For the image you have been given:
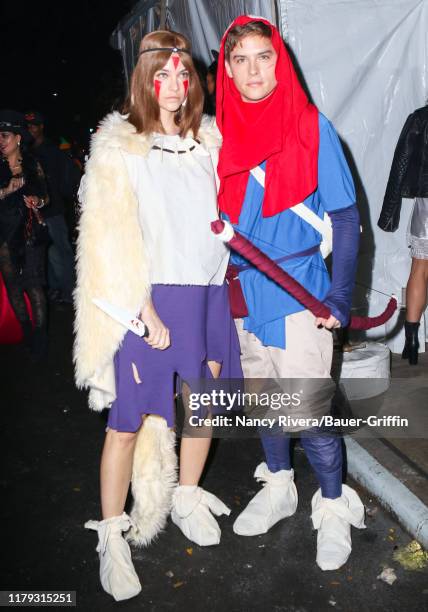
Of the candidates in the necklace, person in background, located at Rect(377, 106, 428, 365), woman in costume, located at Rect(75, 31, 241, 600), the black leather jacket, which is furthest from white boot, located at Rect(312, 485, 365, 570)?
the necklace

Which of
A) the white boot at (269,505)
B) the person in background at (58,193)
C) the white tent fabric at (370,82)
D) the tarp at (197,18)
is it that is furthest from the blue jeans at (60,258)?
the white boot at (269,505)

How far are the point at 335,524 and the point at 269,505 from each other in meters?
0.37

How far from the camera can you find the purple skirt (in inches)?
99.7

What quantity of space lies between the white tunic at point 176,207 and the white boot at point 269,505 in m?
1.18

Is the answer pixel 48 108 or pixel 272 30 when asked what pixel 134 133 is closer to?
pixel 272 30

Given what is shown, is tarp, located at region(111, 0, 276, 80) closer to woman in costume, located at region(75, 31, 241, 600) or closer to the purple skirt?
woman in costume, located at region(75, 31, 241, 600)

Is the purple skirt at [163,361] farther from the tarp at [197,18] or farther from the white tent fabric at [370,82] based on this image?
the white tent fabric at [370,82]

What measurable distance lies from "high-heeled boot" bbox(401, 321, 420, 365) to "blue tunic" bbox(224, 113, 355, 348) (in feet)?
7.23

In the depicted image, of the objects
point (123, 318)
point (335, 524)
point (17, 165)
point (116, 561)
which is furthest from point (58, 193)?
point (335, 524)

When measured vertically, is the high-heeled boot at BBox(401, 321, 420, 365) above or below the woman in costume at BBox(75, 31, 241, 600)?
below

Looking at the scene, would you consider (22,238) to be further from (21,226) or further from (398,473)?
(398,473)

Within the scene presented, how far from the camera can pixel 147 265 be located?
2406 mm

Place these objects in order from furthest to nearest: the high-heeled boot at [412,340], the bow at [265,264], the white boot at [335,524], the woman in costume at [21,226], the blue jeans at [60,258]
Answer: the blue jeans at [60,258] → the woman in costume at [21,226] → the high-heeled boot at [412,340] → the white boot at [335,524] → the bow at [265,264]

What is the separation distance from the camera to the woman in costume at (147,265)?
7.75 feet
